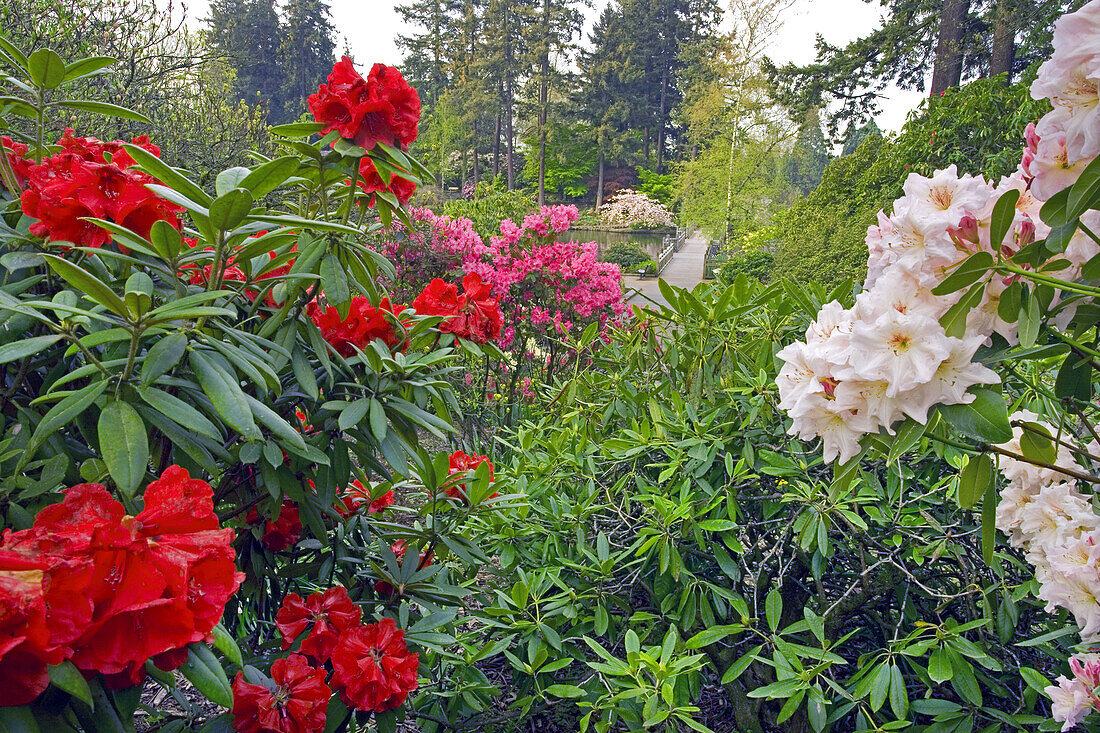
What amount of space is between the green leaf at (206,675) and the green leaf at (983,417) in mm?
824

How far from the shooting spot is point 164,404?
80 cm

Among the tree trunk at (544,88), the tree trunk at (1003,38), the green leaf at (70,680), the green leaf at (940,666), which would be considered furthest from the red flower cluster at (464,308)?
the tree trunk at (544,88)

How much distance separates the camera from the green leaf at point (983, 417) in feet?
2.10

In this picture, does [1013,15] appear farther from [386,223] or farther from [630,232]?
[630,232]

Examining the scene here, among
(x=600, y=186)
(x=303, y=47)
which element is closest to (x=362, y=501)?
(x=600, y=186)

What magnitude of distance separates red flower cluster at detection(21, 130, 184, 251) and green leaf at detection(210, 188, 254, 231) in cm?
20

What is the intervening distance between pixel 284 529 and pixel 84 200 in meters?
0.70

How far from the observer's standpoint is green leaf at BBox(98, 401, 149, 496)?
2.38ft

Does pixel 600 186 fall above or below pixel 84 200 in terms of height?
above

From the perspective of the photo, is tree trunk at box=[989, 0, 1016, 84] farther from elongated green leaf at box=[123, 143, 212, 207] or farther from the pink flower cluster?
elongated green leaf at box=[123, 143, 212, 207]

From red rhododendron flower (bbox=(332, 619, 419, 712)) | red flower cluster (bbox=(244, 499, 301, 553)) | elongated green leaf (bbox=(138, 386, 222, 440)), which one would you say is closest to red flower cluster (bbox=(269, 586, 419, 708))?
red rhododendron flower (bbox=(332, 619, 419, 712))

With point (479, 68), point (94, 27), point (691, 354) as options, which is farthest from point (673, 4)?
point (691, 354)

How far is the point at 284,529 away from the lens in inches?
51.1

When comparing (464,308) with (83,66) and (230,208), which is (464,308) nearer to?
(230,208)
